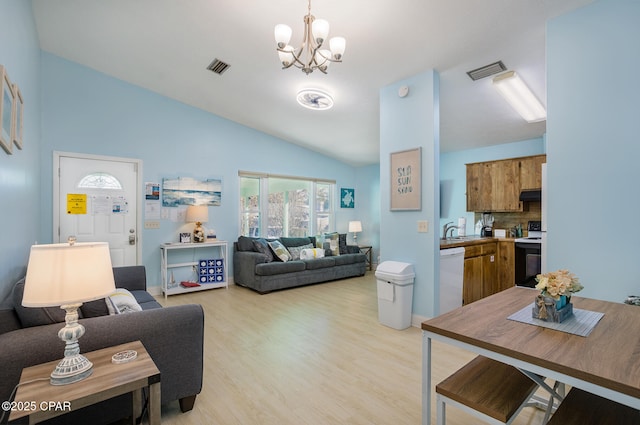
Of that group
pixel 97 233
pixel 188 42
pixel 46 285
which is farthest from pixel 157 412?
pixel 97 233

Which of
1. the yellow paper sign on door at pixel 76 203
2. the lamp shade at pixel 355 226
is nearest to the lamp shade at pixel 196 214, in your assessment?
the yellow paper sign on door at pixel 76 203

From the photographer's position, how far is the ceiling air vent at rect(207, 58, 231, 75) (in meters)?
3.65

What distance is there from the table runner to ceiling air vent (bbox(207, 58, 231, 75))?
3826 mm

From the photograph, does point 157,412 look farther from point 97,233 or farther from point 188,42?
point 97,233

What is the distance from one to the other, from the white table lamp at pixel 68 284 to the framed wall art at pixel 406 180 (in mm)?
2882

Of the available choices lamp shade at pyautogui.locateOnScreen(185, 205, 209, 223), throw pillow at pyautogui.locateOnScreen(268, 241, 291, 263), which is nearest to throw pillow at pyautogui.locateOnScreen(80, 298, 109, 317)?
lamp shade at pyautogui.locateOnScreen(185, 205, 209, 223)

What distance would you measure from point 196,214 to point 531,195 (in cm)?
506

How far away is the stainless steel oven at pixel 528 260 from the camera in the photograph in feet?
13.6

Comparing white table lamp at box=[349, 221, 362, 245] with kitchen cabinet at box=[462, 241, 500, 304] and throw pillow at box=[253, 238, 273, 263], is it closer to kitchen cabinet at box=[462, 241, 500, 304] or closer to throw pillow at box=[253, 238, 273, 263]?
throw pillow at box=[253, 238, 273, 263]

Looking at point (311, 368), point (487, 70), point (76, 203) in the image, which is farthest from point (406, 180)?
point (76, 203)

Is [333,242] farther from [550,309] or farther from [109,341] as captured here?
[550,309]

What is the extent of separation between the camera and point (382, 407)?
1.91 metres

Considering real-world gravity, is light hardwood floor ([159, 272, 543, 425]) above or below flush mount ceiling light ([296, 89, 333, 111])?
below

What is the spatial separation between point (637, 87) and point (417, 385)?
2625 mm
